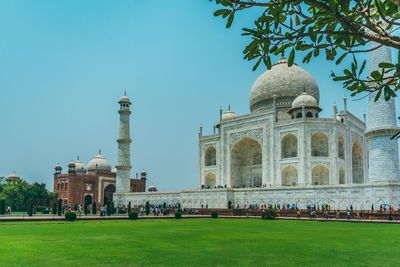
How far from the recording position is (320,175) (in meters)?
28.8

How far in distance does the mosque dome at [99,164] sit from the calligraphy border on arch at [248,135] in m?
19.0

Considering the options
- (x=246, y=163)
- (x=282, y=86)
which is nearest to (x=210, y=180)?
(x=246, y=163)

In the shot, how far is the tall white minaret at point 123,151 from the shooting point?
35625 mm

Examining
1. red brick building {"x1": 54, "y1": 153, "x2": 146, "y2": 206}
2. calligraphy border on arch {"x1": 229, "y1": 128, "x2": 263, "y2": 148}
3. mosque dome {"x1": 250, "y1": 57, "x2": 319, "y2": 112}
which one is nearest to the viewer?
calligraphy border on arch {"x1": 229, "y1": 128, "x2": 263, "y2": 148}

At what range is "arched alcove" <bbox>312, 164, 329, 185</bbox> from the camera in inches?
1114

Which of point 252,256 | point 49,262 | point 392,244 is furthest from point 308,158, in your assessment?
point 49,262

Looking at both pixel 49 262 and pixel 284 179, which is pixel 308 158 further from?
pixel 49 262

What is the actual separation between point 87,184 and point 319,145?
24.8 m

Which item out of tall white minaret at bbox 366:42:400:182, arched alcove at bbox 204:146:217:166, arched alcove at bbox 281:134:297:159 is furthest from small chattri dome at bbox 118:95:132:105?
tall white minaret at bbox 366:42:400:182

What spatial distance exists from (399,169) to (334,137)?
24.6 feet

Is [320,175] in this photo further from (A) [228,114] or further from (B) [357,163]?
(A) [228,114]

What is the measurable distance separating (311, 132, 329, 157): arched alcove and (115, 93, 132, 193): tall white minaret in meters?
16.6

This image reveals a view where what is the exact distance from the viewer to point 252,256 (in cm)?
709

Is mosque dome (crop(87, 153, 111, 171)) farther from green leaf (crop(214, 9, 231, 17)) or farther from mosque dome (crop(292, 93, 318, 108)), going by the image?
green leaf (crop(214, 9, 231, 17))
